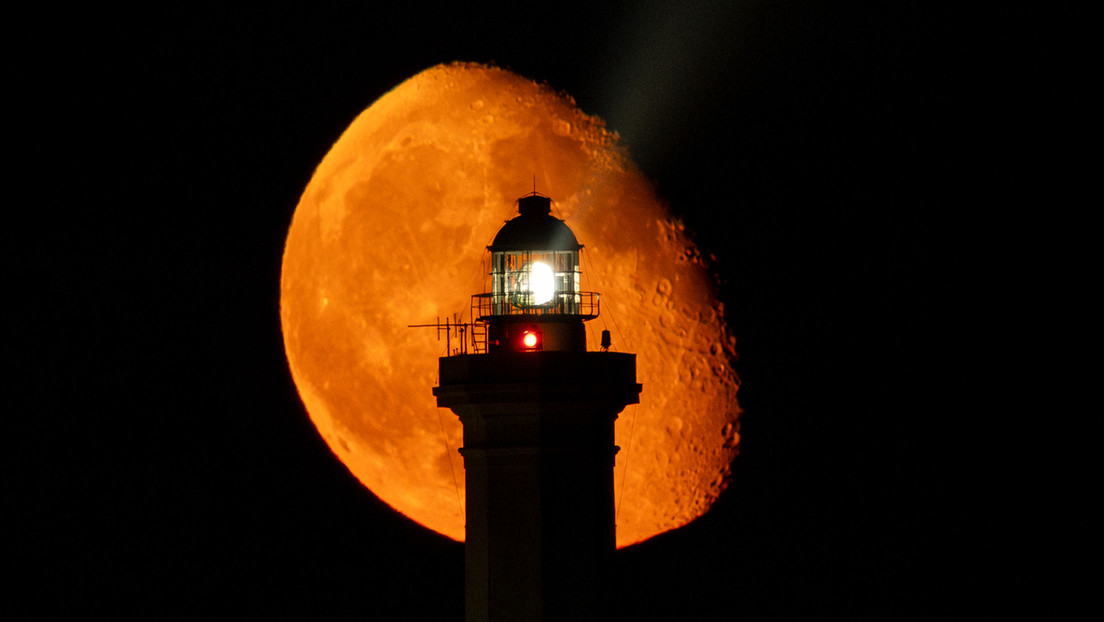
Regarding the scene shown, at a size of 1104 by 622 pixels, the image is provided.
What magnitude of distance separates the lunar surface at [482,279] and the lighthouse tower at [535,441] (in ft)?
9.34

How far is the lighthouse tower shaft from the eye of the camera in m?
15.2

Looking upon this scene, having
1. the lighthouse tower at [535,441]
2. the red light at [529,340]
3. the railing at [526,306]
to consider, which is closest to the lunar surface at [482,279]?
the railing at [526,306]

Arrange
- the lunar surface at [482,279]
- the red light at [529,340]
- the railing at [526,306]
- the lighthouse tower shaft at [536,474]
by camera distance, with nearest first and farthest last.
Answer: the lighthouse tower shaft at [536,474], the red light at [529,340], the railing at [526,306], the lunar surface at [482,279]

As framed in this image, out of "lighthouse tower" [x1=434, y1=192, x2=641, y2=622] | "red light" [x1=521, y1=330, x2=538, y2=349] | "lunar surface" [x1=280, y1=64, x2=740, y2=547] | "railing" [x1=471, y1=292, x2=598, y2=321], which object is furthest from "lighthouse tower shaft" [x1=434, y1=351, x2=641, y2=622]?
"lunar surface" [x1=280, y1=64, x2=740, y2=547]

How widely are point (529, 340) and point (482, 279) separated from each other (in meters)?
3.35

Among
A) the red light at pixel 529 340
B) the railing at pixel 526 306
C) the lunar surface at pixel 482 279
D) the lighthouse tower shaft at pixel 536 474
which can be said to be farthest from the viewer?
the lunar surface at pixel 482 279

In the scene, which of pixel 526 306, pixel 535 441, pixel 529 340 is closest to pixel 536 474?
pixel 535 441

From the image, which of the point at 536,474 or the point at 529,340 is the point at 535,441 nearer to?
the point at 536,474

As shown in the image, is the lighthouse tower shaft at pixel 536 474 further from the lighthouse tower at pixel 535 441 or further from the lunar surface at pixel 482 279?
the lunar surface at pixel 482 279

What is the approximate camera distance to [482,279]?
735 inches

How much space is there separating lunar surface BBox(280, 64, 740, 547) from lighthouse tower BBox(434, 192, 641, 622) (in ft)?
9.34

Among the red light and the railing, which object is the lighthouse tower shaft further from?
the railing

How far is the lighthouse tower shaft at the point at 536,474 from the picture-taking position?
15203mm

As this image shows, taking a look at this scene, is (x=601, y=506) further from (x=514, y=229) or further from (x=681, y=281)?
(x=681, y=281)
